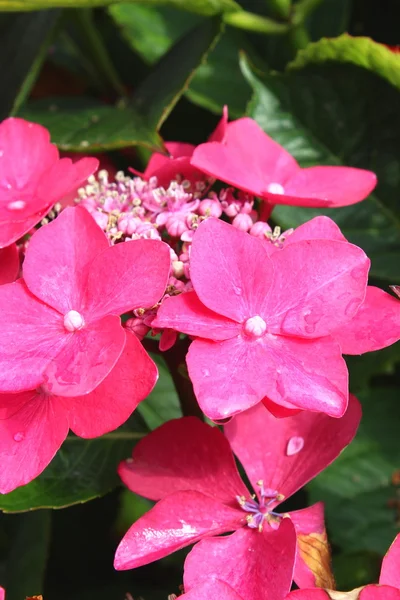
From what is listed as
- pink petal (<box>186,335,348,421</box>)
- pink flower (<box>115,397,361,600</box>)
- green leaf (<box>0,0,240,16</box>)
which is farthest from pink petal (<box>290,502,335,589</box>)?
green leaf (<box>0,0,240,16</box>)

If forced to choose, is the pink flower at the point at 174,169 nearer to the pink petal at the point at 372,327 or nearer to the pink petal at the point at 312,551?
the pink petal at the point at 372,327

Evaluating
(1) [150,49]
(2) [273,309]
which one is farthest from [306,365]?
(1) [150,49]

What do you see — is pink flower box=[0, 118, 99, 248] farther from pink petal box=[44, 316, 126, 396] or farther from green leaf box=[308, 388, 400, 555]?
green leaf box=[308, 388, 400, 555]

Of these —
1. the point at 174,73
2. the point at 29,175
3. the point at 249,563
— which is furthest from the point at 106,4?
the point at 249,563

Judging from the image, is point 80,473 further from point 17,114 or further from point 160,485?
point 17,114

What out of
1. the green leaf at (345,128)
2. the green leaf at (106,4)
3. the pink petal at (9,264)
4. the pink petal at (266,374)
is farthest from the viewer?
the green leaf at (345,128)

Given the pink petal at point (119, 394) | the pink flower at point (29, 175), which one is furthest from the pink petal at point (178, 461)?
the pink flower at point (29, 175)

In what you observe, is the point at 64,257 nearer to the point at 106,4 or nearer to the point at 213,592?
the point at 213,592
